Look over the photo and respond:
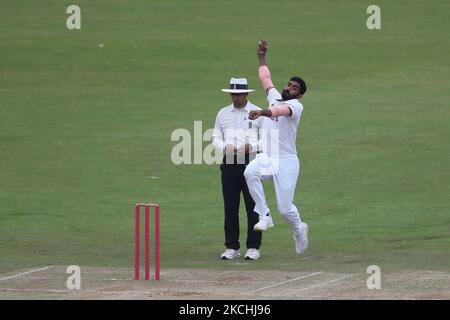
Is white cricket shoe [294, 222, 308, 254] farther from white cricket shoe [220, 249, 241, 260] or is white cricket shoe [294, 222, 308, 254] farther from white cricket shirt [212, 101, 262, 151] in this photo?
white cricket shirt [212, 101, 262, 151]

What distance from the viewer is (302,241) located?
1588 cm

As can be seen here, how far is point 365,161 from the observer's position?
79.3 feet

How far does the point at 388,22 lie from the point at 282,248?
73.5 feet

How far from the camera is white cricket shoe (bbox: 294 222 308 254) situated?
15812 mm

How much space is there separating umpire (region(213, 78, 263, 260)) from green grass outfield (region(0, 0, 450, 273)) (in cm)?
37

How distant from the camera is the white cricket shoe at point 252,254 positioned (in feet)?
52.0

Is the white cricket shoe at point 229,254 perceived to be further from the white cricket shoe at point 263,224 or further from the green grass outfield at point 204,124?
the white cricket shoe at point 263,224

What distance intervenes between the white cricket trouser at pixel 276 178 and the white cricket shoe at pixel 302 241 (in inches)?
15.3

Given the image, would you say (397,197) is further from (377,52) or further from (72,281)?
(377,52)

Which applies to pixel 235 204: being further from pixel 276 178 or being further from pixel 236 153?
pixel 276 178

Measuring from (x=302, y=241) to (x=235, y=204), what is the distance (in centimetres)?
107

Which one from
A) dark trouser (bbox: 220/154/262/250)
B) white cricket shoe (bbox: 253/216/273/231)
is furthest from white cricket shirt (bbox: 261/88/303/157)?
white cricket shoe (bbox: 253/216/273/231)

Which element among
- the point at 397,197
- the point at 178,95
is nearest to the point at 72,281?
the point at 397,197

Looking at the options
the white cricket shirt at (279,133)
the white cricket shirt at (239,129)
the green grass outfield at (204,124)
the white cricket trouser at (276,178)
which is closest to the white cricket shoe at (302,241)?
the green grass outfield at (204,124)
